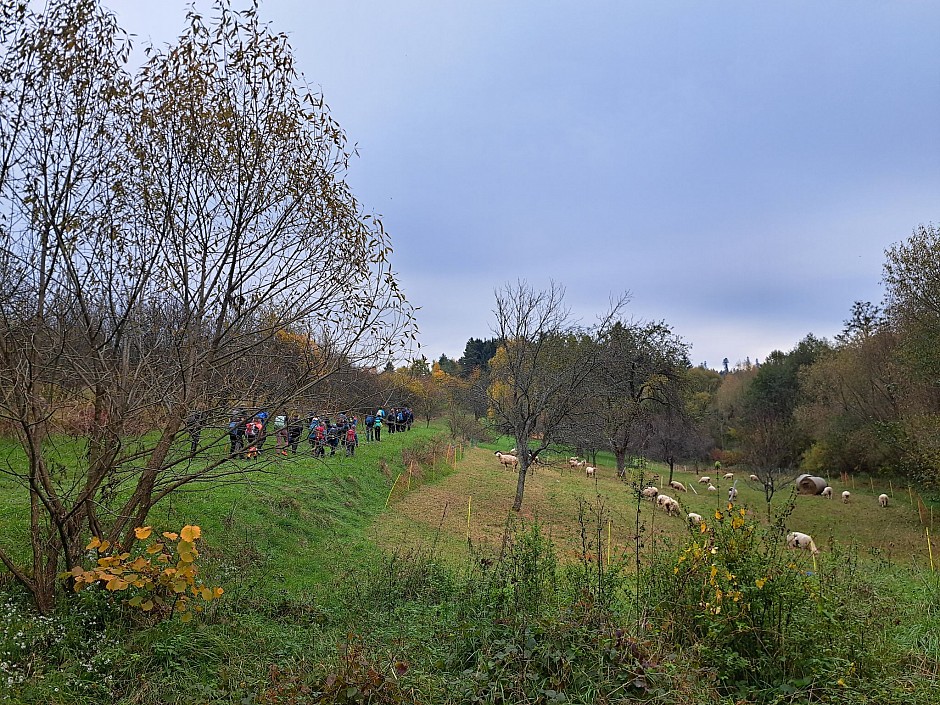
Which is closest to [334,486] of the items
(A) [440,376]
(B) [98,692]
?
(B) [98,692]

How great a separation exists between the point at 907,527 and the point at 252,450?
19004mm

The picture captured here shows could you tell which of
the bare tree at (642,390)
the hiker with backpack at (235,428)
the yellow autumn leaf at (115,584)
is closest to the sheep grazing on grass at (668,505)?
the bare tree at (642,390)

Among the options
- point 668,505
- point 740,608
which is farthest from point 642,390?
point 740,608

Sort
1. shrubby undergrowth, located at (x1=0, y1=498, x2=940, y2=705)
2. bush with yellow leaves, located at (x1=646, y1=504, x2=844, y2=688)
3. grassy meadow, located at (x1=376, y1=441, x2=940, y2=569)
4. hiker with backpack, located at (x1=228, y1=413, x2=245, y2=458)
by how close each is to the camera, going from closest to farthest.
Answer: shrubby undergrowth, located at (x1=0, y1=498, x2=940, y2=705) < bush with yellow leaves, located at (x1=646, y1=504, x2=844, y2=688) < hiker with backpack, located at (x1=228, y1=413, x2=245, y2=458) < grassy meadow, located at (x1=376, y1=441, x2=940, y2=569)

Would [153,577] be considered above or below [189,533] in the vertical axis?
below

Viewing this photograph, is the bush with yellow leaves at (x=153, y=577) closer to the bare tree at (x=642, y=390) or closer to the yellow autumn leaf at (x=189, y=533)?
the yellow autumn leaf at (x=189, y=533)

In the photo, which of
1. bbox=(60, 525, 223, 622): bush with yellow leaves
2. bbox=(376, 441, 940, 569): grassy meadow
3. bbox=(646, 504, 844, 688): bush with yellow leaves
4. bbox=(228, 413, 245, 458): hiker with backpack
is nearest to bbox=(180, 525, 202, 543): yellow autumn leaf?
bbox=(60, 525, 223, 622): bush with yellow leaves

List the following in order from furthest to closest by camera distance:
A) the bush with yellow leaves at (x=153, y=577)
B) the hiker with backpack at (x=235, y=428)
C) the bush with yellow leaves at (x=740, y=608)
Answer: the hiker with backpack at (x=235, y=428) → the bush with yellow leaves at (x=153, y=577) → the bush with yellow leaves at (x=740, y=608)

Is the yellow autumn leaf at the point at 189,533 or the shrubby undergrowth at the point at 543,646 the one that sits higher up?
the yellow autumn leaf at the point at 189,533

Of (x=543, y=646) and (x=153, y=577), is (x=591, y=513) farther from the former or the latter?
(x=153, y=577)

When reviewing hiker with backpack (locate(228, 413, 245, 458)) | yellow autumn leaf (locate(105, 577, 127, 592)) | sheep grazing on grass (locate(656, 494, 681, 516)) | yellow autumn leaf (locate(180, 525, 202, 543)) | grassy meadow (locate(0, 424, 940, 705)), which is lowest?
sheep grazing on grass (locate(656, 494, 681, 516))

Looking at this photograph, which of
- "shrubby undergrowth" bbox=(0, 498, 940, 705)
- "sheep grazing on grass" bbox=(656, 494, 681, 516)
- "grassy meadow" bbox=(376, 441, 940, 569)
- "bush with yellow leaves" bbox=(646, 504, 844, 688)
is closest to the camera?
"shrubby undergrowth" bbox=(0, 498, 940, 705)

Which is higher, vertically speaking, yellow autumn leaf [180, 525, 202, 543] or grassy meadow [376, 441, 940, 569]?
yellow autumn leaf [180, 525, 202, 543]

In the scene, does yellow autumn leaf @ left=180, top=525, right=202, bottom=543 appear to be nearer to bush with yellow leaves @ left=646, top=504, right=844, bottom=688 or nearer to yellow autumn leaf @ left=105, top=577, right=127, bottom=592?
yellow autumn leaf @ left=105, top=577, right=127, bottom=592
